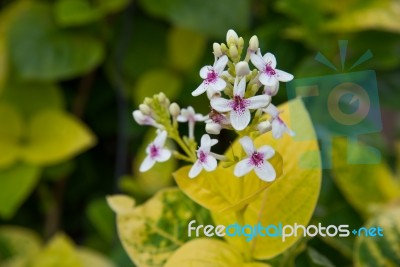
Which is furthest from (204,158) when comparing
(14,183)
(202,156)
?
(14,183)

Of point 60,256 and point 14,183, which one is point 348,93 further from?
point 14,183

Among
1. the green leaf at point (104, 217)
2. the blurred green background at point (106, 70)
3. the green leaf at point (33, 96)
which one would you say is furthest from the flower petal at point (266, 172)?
the green leaf at point (33, 96)

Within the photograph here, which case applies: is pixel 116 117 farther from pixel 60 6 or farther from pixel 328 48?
pixel 328 48

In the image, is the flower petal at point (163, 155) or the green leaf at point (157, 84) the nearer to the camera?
the flower petal at point (163, 155)

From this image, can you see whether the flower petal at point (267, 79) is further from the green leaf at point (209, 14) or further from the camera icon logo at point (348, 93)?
the green leaf at point (209, 14)

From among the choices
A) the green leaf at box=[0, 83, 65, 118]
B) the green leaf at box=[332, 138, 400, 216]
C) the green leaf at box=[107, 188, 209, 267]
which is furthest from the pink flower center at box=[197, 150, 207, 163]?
the green leaf at box=[0, 83, 65, 118]

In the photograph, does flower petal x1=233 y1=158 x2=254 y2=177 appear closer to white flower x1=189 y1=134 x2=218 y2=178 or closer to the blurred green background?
white flower x1=189 y1=134 x2=218 y2=178

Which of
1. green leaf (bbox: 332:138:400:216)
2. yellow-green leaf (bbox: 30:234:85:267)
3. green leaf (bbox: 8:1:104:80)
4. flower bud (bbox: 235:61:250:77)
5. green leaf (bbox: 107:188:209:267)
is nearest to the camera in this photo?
flower bud (bbox: 235:61:250:77)
